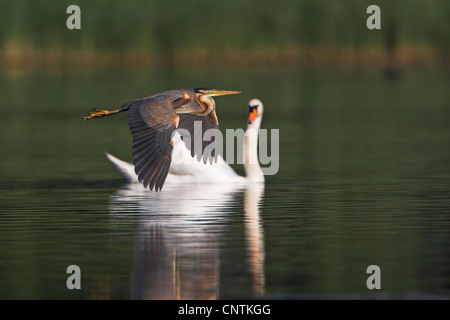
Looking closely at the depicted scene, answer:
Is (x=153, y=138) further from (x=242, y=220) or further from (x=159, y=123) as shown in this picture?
(x=242, y=220)

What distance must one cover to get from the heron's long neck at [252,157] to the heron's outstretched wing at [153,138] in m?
3.50

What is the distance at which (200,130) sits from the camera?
42.1ft

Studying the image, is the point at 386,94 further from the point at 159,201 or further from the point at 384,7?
the point at 159,201

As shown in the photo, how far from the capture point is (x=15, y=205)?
12969 mm

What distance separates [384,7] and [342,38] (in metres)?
1.85

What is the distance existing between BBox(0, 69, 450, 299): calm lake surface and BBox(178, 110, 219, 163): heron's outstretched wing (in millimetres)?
532

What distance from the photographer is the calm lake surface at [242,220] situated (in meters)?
8.77

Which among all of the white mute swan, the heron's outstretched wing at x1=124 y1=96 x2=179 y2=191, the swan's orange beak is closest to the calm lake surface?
the white mute swan

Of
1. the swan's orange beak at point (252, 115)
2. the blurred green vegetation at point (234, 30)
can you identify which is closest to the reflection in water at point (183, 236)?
the swan's orange beak at point (252, 115)

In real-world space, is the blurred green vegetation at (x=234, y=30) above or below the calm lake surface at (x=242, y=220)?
above

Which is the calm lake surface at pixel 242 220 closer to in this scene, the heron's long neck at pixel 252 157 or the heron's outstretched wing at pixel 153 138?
the heron's long neck at pixel 252 157

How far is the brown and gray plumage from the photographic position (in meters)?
11.3

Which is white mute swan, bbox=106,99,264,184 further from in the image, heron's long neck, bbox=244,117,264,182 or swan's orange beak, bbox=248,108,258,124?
swan's orange beak, bbox=248,108,258,124

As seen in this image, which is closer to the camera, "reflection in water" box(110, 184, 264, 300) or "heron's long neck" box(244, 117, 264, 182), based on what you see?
"reflection in water" box(110, 184, 264, 300)
